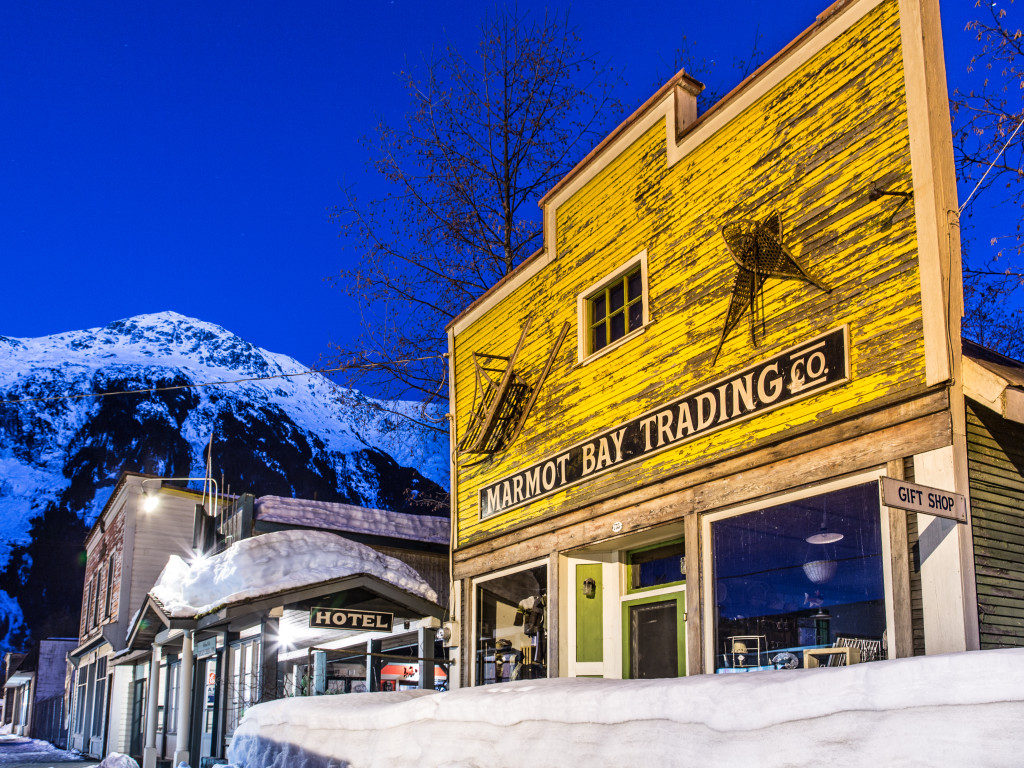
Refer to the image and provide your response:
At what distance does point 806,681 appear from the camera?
362 centimetres

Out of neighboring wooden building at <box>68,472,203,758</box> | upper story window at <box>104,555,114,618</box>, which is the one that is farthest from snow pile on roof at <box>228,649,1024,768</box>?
upper story window at <box>104,555,114,618</box>

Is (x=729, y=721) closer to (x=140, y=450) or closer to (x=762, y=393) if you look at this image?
(x=762, y=393)

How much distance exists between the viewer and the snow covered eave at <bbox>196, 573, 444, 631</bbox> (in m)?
14.4

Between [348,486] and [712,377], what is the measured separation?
164 m

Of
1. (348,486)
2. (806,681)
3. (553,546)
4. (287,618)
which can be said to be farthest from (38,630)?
(806,681)

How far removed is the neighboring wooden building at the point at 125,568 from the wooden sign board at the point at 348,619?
13.5 metres

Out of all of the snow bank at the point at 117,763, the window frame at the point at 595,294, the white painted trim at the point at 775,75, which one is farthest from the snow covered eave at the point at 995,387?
the snow bank at the point at 117,763

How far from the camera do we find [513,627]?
517 inches

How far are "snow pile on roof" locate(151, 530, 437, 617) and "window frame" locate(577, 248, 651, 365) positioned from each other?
5.57 m

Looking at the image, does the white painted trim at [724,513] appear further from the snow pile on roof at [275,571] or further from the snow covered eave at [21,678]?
the snow covered eave at [21,678]

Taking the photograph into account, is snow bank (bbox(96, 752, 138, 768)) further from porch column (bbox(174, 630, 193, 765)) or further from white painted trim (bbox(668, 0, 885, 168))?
white painted trim (bbox(668, 0, 885, 168))

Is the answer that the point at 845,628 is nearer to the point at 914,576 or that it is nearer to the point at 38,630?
the point at 914,576

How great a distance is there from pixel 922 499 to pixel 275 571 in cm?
1102

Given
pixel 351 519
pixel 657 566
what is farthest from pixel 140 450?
pixel 657 566
